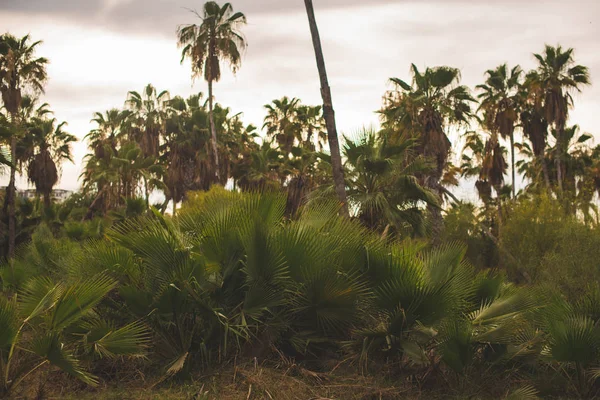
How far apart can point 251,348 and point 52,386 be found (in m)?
2.65

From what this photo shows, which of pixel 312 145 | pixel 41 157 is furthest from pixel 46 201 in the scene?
pixel 312 145

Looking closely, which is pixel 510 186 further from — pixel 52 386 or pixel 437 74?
pixel 52 386

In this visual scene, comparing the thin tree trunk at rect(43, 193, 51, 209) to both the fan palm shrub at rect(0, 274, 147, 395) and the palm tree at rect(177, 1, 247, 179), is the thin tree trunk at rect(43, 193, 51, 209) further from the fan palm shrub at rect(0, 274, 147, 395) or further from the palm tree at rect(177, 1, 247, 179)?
the fan palm shrub at rect(0, 274, 147, 395)

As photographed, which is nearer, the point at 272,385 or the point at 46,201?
the point at 272,385

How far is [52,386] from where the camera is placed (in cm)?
880

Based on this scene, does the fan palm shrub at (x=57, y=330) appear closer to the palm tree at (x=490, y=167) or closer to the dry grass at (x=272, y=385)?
the dry grass at (x=272, y=385)

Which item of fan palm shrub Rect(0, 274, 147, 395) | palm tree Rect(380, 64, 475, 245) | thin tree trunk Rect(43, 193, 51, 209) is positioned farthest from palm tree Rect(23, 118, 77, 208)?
fan palm shrub Rect(0, 274, 147, 395)

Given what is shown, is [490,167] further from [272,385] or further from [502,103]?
[272,385]

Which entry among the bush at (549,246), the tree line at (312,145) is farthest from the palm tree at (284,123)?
the bush at (549,246)

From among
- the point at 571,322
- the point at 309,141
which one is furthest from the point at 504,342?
the point at 309,141

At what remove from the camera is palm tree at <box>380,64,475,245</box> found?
26.7 meters

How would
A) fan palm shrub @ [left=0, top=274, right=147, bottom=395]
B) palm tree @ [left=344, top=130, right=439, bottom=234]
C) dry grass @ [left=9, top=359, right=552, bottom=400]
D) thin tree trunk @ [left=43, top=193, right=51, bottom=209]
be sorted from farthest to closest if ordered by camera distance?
thin tree trunk @ [left=43, top=193, right=51, bottom=209]
palm tree @ [left=344, top=130, right=439, bottom=234]
dry grass @ [left=9, top=359, right=552, bottom=400]
fan palm shrub @ [left=0, top=274, right=147, bottom=395]

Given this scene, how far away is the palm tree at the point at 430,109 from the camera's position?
1049 inches

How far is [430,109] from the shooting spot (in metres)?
27.1
